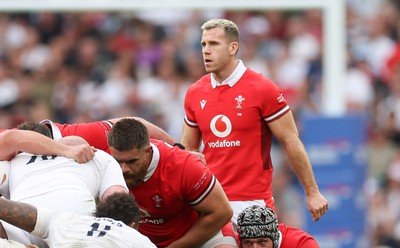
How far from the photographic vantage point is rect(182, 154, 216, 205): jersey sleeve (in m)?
8.66

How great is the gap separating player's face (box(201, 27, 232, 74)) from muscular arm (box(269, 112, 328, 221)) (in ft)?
2.03

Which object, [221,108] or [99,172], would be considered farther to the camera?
[221,108]

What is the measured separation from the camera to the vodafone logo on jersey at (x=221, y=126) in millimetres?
9578

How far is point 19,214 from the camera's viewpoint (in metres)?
7.90

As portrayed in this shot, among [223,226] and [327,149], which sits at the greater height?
[223,226]

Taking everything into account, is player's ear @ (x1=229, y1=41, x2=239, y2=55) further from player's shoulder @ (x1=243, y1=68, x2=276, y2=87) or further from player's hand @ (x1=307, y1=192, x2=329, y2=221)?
player's hand @ (x1=307, y1=192, x2=329, y2=221)

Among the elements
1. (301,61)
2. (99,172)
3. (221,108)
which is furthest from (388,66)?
(99,172)

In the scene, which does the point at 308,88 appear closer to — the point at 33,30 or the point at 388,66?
the point at 388,66

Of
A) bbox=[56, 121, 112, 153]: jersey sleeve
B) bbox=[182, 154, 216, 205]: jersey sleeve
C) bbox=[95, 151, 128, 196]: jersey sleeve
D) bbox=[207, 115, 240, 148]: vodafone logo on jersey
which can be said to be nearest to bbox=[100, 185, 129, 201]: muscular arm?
bbox=[95, 151, 128, 196]: jersey sleeve

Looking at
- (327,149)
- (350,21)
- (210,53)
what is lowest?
(327,149)

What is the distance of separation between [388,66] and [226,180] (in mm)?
8004

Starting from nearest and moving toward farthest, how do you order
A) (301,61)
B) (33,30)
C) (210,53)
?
(210,53), (301,61), (33,30)

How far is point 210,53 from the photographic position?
9555 mm

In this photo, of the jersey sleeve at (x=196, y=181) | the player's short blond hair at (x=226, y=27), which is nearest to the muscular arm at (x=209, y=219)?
the jersey sleeve at (x=196, y=181)
